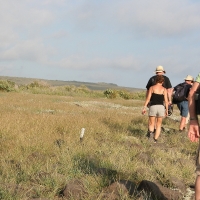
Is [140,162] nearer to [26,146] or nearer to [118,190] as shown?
[118,190]

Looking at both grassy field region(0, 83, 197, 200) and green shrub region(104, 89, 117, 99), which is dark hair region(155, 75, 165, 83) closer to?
grassy field region(0, 83, 197, 200)

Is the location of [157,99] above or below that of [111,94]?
above

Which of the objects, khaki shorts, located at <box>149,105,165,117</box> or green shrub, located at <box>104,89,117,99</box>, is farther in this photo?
green shrub, located at <box>104,89,117,99</box>

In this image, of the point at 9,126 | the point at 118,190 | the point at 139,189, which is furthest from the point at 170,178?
the point at 9,126

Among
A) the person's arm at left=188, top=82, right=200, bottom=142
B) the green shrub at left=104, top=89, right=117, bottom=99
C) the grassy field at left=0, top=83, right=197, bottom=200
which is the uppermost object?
the person's arm at left=188, top=82, right=200, bottom=142

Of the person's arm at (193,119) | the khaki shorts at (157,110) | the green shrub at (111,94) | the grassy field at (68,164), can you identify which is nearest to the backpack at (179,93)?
the khaki shorts at (157,110)

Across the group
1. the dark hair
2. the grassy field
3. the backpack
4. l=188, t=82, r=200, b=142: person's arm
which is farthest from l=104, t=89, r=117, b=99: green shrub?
l=188, t=82, r=200, b=142: person's arm

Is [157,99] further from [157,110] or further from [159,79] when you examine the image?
[159,79]

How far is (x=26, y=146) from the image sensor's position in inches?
324

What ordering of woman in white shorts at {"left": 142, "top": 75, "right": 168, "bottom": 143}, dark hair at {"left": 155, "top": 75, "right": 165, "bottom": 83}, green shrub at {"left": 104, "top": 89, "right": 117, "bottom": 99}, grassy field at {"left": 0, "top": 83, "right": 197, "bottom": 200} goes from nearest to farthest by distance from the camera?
grassy field at {"left": 0, "top": 83, "right": 197, "bottom": 200} → dark hair at {"left": 155, "top": 75, "right": 165, "bottom": 83} → woman in white shorts at {"left": 142, "top": 75, "right": 168, "bottom": 143} → green shrub at {"left": 104, "top": 89, "right": 117, "bottom": 99}

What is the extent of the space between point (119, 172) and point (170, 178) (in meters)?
0.81

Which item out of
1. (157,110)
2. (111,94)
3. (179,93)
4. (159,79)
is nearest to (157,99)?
(157,110)

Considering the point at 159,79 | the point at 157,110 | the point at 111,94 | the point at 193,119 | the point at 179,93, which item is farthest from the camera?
the point at 111,94

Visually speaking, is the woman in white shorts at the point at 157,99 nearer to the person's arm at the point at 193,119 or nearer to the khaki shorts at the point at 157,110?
the khaki shorts at the point at 157,110
